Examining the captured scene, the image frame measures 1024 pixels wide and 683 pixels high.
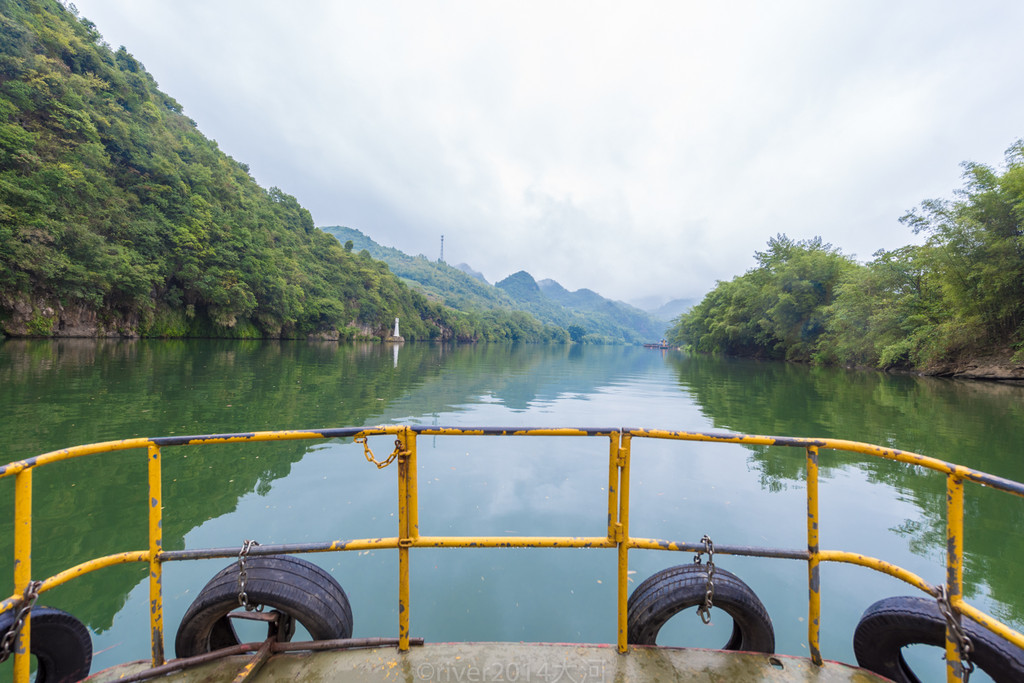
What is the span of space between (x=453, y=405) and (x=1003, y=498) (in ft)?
35.6

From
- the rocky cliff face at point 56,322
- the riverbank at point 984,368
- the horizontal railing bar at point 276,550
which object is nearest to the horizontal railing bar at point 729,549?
the horizontal railing bar at point 276,550

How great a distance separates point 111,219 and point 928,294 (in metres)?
61.3

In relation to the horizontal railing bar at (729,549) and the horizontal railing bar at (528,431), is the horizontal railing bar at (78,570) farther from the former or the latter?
the horizontal railing bar at (729,549)

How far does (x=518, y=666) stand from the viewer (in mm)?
2064

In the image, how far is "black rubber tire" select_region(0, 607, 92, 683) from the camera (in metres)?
2.10

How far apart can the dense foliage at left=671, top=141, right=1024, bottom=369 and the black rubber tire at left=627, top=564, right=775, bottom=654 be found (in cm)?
2697

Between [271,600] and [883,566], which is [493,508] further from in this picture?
[883,566]

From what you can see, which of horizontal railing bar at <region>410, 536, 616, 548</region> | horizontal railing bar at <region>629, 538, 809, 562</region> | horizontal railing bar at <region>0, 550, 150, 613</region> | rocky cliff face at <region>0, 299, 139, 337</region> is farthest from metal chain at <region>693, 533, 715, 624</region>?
rocky cliff face at <region>0, 299, 139, 337</region>

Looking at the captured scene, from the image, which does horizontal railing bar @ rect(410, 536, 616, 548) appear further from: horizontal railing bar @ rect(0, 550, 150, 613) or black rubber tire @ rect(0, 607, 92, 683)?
black rubber tire @ rect(0, 607, 92, 683)

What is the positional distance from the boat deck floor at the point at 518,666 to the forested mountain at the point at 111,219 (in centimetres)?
3751

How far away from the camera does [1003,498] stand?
5785mm

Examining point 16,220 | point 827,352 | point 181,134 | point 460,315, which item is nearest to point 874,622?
point 16,220

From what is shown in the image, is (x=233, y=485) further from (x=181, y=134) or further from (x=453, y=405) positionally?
(x=181, y=134)

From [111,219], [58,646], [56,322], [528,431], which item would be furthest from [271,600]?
[111,219]
